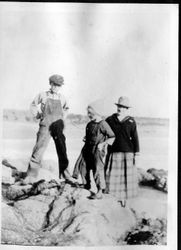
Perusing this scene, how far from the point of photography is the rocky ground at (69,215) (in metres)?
0.50

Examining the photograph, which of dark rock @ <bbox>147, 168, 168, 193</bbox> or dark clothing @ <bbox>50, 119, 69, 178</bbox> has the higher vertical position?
dark clothing @ <bbox>50, 119, 69, 178</bbox>

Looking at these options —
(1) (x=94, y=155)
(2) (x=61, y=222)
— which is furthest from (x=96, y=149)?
(2) (x=61, y=222)

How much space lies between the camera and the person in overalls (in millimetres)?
500

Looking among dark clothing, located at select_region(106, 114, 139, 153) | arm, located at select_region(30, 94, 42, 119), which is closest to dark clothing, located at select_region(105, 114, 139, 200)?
dark clothing, located at select_region(106, 114, 139, 153)

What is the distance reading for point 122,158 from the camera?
1.65ft

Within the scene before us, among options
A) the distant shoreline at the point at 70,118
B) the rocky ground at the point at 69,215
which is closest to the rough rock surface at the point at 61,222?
the rocky ground at the point at 69,215

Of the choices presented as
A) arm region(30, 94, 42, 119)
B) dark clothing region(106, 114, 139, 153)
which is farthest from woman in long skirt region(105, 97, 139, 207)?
arm region(30, 94, 42, 119)

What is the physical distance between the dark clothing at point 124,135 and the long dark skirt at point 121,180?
18mm

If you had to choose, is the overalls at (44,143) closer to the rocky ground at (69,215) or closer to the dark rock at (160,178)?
the rocky ground at (69,215)

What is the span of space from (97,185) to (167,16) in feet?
0.88

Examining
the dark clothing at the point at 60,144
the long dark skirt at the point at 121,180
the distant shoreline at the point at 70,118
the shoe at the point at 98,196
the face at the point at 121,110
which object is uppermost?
the face at the point at 121,110

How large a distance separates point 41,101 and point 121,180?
16cm

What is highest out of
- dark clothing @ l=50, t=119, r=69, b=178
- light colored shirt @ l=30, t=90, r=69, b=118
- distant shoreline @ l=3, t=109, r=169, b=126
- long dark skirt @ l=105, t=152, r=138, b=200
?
light colored shirt @ l=30, t=90, r=69, b=118

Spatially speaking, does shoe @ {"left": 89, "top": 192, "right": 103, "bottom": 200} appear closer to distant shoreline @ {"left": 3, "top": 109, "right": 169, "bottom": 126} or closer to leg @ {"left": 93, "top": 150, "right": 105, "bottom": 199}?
leg @ {"left": 93, "top": 150, "right": 105, "bottom": 199}
